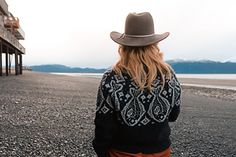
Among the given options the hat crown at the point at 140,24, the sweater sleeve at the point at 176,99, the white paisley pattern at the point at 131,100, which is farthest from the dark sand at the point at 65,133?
the hat crown at the point at 140,24

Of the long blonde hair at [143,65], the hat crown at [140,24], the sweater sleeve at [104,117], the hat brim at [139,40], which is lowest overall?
the sweater sleeve at [104,117]

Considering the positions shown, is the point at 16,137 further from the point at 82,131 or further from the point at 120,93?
the point at 120,93

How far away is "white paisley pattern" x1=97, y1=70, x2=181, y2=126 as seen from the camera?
235cm

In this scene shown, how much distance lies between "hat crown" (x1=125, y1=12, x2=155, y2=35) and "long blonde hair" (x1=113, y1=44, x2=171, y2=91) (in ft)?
0.45

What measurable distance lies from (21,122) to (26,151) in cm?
239

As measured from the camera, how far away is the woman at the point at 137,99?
235cm

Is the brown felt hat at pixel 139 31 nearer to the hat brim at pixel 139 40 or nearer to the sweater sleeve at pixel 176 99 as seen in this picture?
the hat brim at pixel 139 40

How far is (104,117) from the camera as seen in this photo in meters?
2.42

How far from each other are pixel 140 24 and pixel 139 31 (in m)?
0.05

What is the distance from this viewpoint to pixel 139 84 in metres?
2.32

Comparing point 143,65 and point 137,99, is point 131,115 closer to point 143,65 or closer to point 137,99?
point 137,99

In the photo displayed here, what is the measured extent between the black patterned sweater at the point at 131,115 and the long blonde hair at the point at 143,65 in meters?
0.04

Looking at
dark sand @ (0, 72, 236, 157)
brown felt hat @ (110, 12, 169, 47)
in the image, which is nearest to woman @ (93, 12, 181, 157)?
brown felt hat @ (110, 12, 169, 47)

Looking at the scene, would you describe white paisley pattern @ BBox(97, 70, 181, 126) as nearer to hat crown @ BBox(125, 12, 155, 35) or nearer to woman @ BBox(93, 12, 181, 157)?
woman @ BBox(93, 12, 181, 157)
